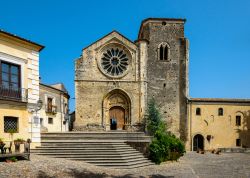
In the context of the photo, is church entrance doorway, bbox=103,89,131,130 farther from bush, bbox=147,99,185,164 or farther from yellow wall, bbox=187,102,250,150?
bush, bbox=147,99,185,164

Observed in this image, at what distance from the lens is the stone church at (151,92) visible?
2983 centimetres

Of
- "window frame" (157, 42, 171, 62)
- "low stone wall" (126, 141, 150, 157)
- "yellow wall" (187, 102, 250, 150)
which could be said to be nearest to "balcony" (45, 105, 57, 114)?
"window frame" (157, 42, 171, 62)

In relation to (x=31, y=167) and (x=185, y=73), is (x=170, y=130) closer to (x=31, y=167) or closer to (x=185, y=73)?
(x=185, y=73)

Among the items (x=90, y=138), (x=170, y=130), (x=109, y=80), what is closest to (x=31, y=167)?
(x=90, y=138)

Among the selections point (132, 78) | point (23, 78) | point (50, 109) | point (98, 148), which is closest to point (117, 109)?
point (132, 78)

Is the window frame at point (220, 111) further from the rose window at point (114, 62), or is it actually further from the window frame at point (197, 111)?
the rose window at point (114, 62)

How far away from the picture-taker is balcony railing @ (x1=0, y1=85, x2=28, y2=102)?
15148mm

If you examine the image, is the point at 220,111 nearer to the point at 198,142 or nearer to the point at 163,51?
the point at 198,142

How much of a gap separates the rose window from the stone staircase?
1156 cm

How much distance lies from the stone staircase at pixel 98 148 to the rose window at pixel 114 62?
1156 centimetres

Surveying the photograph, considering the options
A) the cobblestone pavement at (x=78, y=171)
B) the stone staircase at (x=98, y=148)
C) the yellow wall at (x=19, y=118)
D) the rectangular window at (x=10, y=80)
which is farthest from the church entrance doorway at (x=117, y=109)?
the rectangular window at (x=10, y=80)

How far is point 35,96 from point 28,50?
9.83 feet

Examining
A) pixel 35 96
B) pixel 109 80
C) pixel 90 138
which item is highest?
pixel 109 80

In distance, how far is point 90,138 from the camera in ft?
63.5
